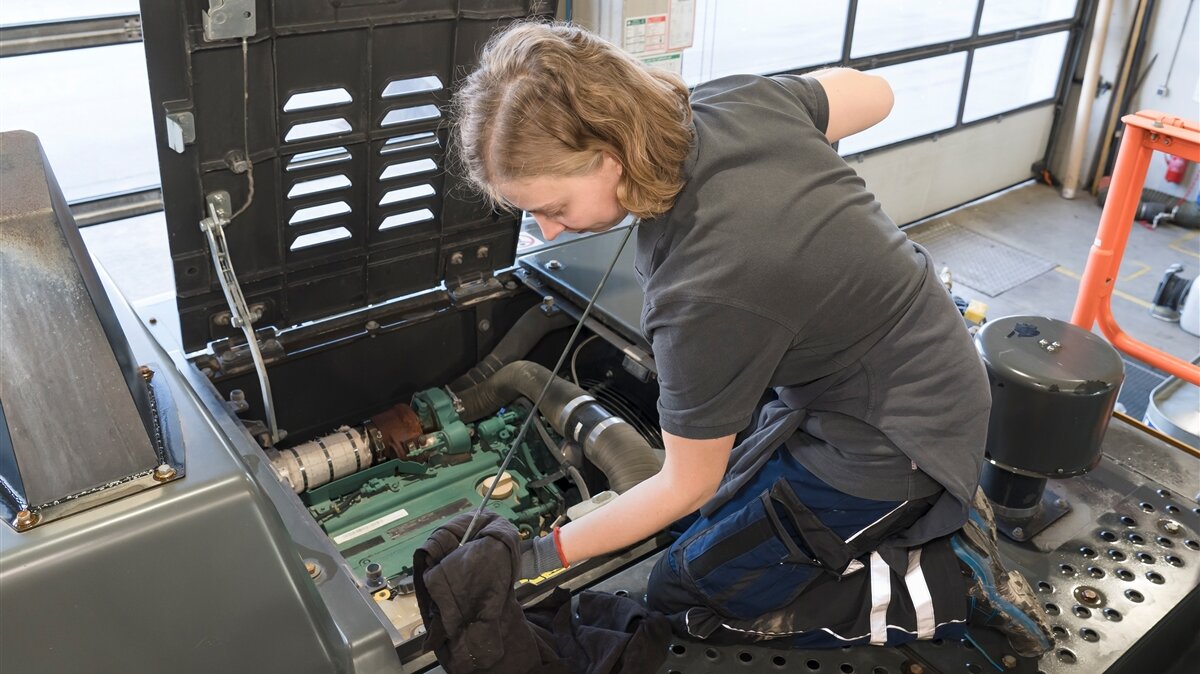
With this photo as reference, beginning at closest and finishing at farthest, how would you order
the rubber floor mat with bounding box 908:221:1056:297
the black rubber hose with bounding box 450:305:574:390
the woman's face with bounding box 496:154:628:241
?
the woman's face with bounding box 496:154:628:241 → the black rubber hose with bounding box 450:305:574:390 → the rubber floor mat with bounding box 908:221:1056:297

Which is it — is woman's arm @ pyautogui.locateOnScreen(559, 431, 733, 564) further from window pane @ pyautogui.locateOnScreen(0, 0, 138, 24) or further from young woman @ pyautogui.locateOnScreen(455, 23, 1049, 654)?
window pane @ pyautogui.locateOnScreen(0, 0, 138, 24)

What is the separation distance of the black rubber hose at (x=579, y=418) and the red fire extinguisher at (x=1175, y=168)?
4.09 metres

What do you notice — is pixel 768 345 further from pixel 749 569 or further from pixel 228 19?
pixel 228 19

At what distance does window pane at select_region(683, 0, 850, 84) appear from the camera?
10.9 ft

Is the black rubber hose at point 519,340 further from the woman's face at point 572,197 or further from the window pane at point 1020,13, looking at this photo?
the window pane at point 1020,13

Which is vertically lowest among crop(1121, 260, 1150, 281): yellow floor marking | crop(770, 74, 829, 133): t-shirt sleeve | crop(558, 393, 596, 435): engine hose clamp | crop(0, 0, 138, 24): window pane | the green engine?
crop(1121, 260, 1150, 281): yellow floor marking

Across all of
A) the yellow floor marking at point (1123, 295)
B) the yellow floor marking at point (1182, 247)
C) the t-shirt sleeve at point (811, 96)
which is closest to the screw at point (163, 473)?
the t-shirt sleeve at point (811, 96)

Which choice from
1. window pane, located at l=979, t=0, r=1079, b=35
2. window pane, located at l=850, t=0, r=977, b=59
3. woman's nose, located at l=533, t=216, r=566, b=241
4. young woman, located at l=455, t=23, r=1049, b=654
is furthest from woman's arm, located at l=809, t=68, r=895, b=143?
window pane, located at l=979, t=0, r=1079, b=35

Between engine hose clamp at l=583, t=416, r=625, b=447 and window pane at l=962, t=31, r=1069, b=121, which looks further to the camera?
window pane at l=962, t=31, r=1069, b=121

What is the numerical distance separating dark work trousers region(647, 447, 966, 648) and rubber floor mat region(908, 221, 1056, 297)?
9.23ft

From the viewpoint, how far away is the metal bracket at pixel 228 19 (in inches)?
52.8

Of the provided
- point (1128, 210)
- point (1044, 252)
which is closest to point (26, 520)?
point (1128, 210)

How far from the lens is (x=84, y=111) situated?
9.34ft

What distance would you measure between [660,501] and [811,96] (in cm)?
65
